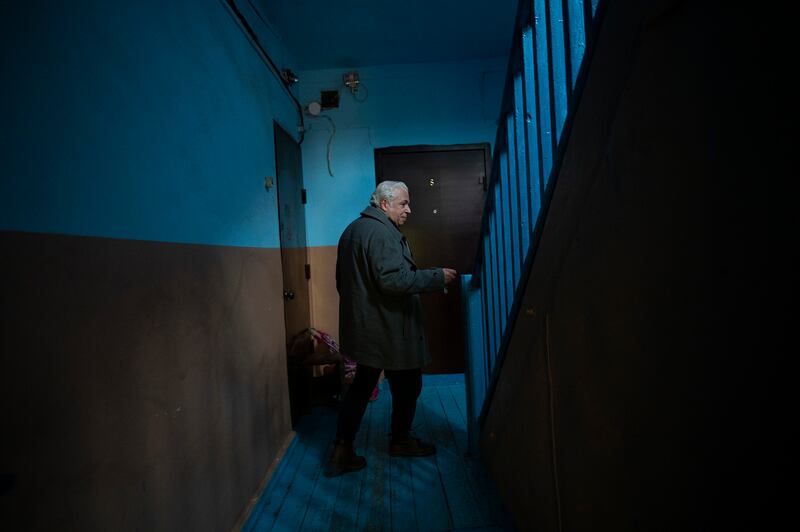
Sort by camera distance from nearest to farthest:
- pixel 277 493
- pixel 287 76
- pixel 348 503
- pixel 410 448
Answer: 1. pixel 348 503
2. pixel 277 493
3. pixel 410 448
4. pixel 287 76

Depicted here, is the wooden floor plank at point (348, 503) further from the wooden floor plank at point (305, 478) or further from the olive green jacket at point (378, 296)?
the olive green jacket at point (378, 296)

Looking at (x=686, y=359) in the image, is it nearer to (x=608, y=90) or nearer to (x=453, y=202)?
(x=608, y=90)

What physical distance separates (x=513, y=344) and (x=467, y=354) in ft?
2.56

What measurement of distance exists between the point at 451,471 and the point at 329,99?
2996 mm

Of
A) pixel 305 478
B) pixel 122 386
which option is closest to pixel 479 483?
pixel 305 478

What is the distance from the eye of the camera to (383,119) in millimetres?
3598

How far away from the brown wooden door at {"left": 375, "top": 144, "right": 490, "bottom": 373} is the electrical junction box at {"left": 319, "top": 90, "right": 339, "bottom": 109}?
0.55 metres

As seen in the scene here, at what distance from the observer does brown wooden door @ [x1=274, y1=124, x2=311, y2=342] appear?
272cm

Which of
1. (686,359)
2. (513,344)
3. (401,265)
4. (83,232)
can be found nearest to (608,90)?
(686,359)

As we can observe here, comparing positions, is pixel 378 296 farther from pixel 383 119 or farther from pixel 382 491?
pixel 383 119

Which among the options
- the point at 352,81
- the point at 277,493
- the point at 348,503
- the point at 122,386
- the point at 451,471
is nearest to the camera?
the point at 122,386

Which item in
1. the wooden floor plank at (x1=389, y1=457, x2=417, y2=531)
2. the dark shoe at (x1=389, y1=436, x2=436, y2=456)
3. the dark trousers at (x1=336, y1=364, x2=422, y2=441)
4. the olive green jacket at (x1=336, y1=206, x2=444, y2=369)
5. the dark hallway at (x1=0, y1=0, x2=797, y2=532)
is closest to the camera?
the dark hallway at (x1=0, y1=0, x2=797, y2=532)

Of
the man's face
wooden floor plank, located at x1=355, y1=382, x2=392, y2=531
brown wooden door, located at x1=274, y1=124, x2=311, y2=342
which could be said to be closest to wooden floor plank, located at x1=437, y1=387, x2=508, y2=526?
wooden floor plank, located at x1=355, y1=382, x2=392, y2=531

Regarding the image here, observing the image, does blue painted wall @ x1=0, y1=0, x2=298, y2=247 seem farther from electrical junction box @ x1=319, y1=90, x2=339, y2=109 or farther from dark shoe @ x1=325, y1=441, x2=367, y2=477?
electrical junction box @ x1=319, y1=90, x2=339, y2=109
